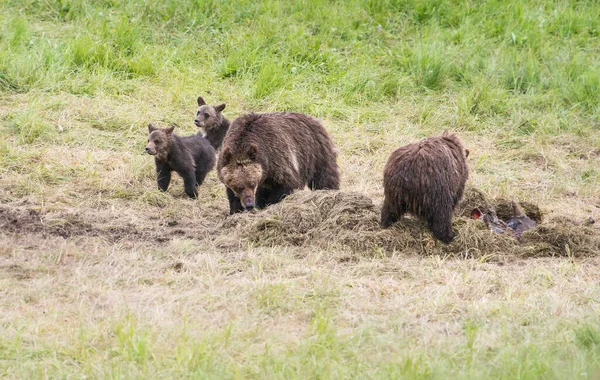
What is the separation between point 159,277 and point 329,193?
2.13 meters

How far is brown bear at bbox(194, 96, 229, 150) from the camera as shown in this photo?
11258 mm

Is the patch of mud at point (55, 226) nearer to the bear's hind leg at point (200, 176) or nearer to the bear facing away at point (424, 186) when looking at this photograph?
the bear's hind leg at point (200, 176)

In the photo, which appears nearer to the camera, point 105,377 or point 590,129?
point 105,377

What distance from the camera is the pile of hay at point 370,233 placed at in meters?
7.86

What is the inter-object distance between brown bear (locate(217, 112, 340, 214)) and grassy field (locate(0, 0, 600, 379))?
425 mm

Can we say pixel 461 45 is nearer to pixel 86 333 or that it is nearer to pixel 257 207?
pixel 257 207

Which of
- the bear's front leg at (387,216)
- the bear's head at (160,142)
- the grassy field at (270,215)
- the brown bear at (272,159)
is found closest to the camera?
the grassy field at (270,215)

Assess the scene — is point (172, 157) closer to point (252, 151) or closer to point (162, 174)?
point (162, 174)

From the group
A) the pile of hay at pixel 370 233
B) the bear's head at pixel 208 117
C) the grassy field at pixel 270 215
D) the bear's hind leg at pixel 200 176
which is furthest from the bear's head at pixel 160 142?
the pile of hay at pixel 370 233

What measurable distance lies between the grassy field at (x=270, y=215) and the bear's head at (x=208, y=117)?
535 mm

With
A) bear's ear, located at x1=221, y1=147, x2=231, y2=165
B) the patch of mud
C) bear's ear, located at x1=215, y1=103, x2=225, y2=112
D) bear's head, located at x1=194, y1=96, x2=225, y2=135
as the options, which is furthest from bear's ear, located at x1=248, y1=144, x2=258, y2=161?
bear's ear, located at x1=215, y1=103, x2=225, y2=112

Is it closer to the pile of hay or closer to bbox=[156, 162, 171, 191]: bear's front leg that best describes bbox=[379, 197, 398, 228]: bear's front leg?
the pile of hay

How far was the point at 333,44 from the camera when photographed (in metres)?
14.0

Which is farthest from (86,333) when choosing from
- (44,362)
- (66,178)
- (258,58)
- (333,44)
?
(333,44)
